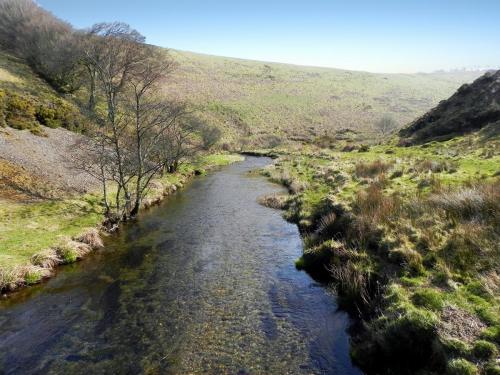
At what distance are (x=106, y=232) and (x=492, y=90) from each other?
60218mm

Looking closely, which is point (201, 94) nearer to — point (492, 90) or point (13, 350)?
point (492, 90)

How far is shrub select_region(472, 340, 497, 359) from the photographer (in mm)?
8180

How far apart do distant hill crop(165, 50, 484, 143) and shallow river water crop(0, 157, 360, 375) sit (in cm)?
7966

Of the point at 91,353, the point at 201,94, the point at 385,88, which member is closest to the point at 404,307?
the point at 91,353

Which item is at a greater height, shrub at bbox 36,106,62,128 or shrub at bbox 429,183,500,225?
shrub at bbox 36,106,62,128

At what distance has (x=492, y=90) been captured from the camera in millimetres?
56719

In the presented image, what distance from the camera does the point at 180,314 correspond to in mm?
13961

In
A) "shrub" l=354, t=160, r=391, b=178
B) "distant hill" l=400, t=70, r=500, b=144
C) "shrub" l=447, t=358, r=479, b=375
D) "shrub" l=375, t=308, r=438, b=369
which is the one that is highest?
"distant hill" l=400, t=70, r=500, b=144

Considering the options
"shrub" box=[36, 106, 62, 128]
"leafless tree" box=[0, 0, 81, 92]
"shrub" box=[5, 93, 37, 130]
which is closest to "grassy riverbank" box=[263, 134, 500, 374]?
"shrub" box=[5, 93, 37, 130]

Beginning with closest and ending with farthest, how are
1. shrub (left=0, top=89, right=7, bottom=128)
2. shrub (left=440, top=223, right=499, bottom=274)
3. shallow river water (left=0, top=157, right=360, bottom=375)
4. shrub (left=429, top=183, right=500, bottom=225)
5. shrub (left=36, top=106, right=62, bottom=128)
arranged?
shallow river water (left=0, top=157, right=360, bottom=375), shrub (left=440, top=223, right=499, bottom=274), shrub (left=429, top=183, right=500, bottom=225), shrub (left=0, top=89, right=7, bottom=128), shrub (left=36, top=106, right=62, bottom=128)

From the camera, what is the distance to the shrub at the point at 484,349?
8180 mm

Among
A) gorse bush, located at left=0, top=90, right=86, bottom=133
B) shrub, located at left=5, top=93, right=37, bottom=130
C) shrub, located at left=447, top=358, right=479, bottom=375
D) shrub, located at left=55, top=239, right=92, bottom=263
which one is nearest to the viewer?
shrub, located at left=447, top=358, right=479, bottom=375

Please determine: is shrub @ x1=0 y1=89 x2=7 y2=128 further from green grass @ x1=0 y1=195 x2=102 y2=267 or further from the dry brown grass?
the dry brown grass

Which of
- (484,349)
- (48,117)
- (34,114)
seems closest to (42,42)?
(48,117)
